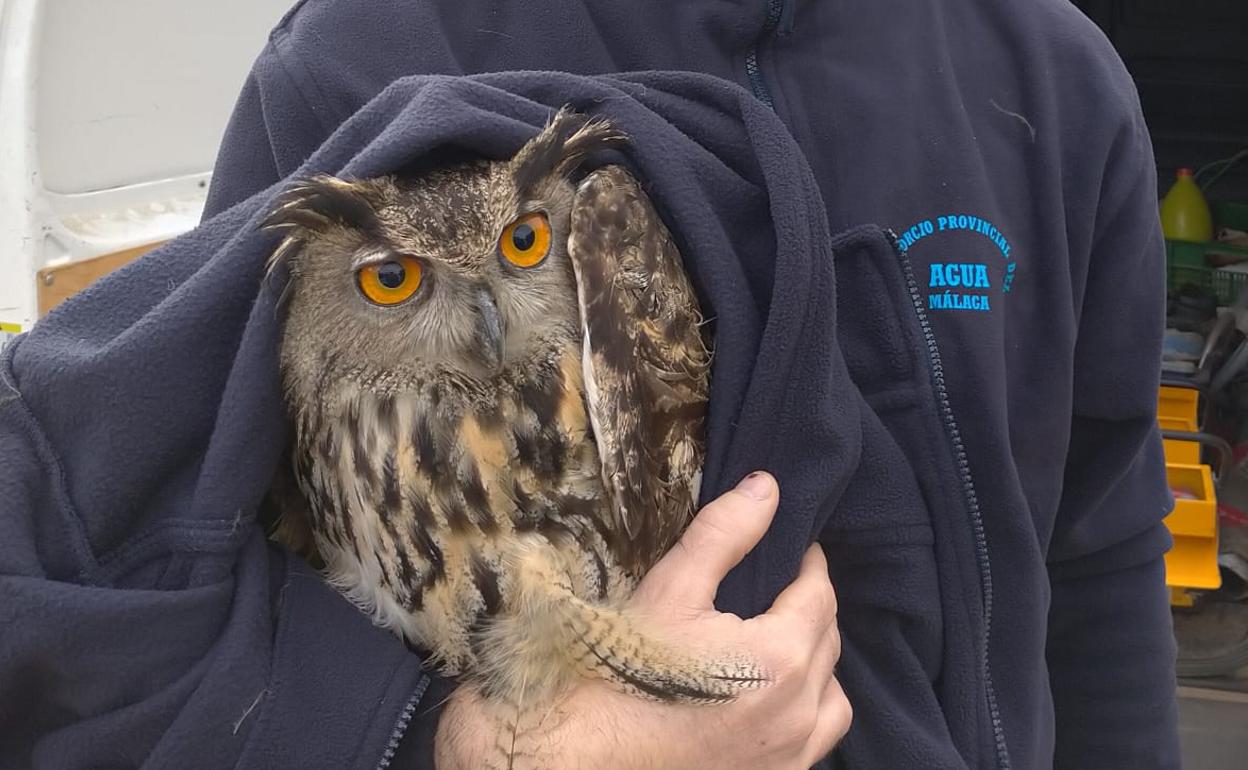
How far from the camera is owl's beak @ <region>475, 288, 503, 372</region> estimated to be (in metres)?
0.84

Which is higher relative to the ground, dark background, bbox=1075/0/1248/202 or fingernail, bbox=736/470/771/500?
fingernail, bbox=736/470/771/500

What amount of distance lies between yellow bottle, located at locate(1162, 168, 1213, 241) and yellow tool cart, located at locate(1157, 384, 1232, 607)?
73 centimetres

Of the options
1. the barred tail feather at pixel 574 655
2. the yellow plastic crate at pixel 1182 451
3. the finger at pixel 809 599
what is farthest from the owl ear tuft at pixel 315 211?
the yellow plastic crate at pixel 1182 451

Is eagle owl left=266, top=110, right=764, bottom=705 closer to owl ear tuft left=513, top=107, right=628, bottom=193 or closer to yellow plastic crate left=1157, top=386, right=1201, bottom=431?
owl ear tuft left=513, top=107, right=628, bottom=193

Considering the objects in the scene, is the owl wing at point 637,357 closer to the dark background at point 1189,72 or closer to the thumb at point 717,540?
the thumb at point 717,540

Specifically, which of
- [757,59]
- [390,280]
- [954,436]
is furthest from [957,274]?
[390,280]

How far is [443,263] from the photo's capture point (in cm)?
85

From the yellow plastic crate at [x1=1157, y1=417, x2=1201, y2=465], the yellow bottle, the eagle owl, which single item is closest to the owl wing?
the eagle owl

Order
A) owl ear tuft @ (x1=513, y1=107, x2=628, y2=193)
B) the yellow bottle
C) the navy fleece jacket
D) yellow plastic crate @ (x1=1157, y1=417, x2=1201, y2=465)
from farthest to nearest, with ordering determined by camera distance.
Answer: the yellow bottle
yellow plastic crate @ (x1=1157, y1=417, x2=1201, y2=465)
owl ear tuft @ (x1=513, y1=107, x2=628, y2=193)
the navy fleece jacket

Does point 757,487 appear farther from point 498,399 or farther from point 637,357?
point 498,399

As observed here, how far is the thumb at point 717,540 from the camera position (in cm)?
75

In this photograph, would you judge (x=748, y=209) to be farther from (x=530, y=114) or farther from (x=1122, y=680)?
(x=1122, y=680)

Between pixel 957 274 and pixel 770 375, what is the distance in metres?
0.24

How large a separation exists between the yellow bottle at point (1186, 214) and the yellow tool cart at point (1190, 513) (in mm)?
732
